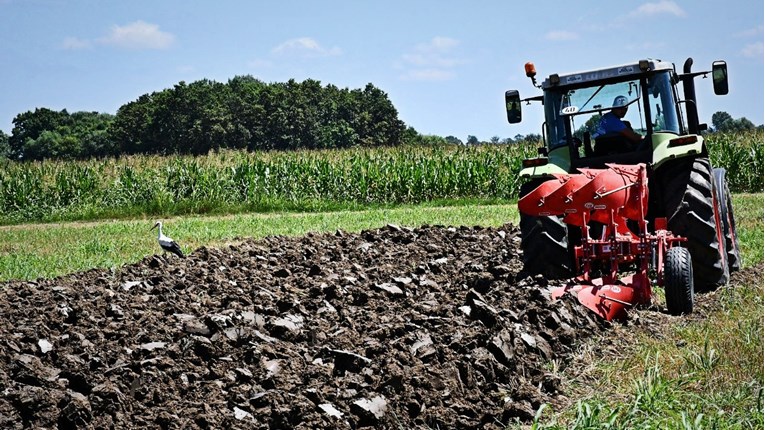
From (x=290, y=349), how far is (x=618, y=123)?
4.32m

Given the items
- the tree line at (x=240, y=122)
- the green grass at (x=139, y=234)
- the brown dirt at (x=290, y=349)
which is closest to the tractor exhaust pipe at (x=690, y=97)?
the brown dirt at (x=290, y=349)

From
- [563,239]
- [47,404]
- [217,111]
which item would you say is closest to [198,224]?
[563,239]

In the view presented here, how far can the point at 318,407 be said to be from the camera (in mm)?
4773

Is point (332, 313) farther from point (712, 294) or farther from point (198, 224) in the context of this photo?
point (198, 224)

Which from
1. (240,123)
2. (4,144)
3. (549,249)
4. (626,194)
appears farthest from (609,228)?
(4,144)

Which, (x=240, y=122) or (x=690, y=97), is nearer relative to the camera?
(x=690, y=97)

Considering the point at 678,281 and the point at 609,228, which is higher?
the point at 609,228

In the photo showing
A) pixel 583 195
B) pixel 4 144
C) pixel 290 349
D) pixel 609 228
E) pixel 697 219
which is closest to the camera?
pixel 290 349

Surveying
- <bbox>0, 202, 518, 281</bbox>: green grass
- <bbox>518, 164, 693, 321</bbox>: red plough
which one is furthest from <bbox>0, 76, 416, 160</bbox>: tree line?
<bbox>518, 164, 693, 321</bbox>: red plough

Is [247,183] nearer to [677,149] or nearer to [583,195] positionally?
[677,149]

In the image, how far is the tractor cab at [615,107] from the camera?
8.49 meters

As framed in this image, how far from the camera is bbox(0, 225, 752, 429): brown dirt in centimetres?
483

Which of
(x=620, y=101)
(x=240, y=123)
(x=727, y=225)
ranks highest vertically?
(x=240, y=123)

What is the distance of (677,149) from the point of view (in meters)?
7.98
